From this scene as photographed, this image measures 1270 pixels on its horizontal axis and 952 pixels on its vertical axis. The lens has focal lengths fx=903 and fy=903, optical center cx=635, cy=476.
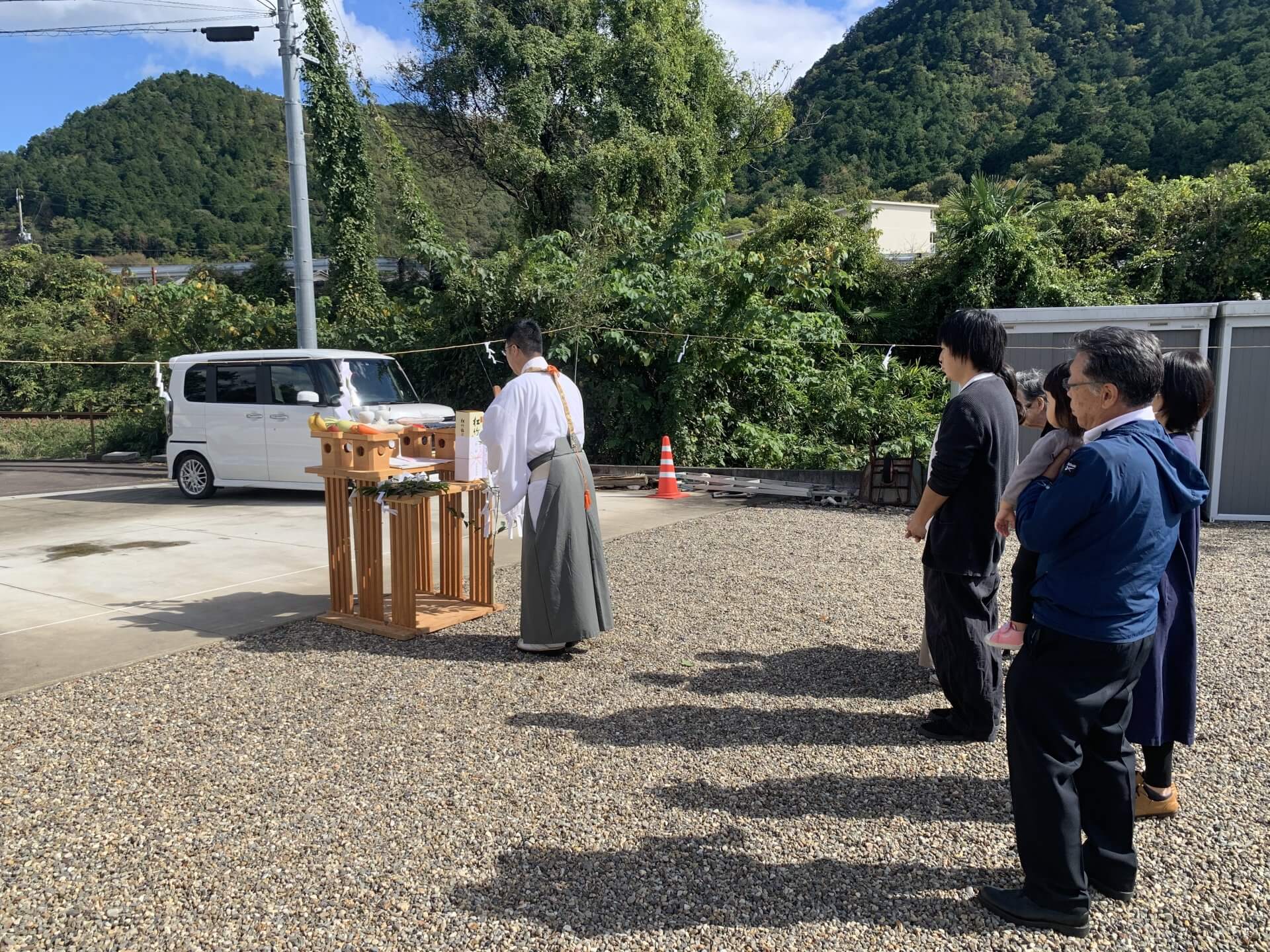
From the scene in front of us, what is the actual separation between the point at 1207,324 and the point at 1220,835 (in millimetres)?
7431

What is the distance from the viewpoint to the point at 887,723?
4.05m

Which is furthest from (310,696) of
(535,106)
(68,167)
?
(68,167)

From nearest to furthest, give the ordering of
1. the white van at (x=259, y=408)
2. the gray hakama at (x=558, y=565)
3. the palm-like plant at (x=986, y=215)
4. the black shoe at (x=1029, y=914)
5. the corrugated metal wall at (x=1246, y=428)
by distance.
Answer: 1. the black shoe at (x=1029, y=914)
2. the gray hakama at (x=558, y=565)
3. the corrugated metal wall at (x=1246, y=428)
4. the white van at (x=259, y=408)
5. the palm-like plant at (x=986, y=215)

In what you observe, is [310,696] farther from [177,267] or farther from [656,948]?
[177,267]

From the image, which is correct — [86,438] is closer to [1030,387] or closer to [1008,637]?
[1030,387]

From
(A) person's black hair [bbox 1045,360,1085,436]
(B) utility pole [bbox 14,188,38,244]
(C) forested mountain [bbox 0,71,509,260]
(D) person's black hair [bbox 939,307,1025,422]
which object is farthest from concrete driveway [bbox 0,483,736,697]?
(B) utility pole [bbox 14,188,38,244]

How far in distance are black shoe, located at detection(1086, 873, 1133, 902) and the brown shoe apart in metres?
0.60

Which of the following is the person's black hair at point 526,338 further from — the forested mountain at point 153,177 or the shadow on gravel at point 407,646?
the forested mountain at point 153,177

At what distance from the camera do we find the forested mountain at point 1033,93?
90.6 ft

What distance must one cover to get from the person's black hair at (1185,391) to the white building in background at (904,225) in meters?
26.8

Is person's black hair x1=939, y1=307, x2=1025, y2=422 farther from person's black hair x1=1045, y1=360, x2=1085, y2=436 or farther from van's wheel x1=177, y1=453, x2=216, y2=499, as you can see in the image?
van's wheel x1=177, y1=453, x2=216, y2=499

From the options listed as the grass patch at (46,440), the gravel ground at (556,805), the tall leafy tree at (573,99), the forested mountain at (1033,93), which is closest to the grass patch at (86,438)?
the grass patch at (46,440)

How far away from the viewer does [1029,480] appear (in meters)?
3.25

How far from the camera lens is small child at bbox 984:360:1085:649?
2.82 meters
